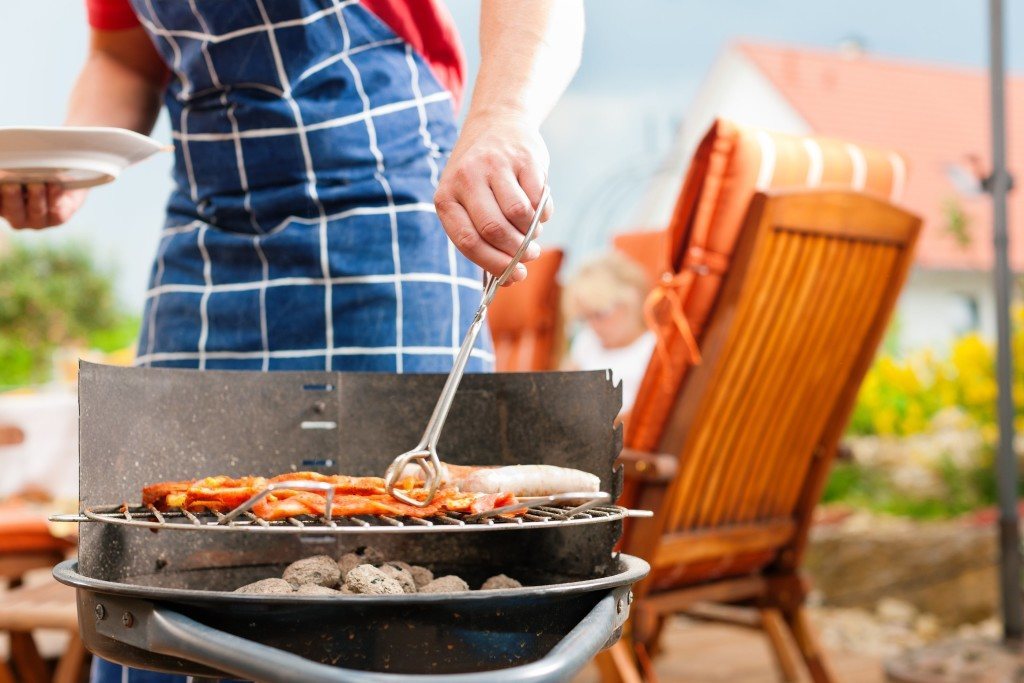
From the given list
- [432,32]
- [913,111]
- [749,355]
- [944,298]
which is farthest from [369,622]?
[913,111]

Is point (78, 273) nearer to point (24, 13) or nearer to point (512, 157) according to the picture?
point (24, 13)

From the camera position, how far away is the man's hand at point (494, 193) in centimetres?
98

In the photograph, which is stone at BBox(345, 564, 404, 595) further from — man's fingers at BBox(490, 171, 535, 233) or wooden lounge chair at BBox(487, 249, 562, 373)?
wooden lounge chair at BBox(487, 249, 562, 373)

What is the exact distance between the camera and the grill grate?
0.91 meters

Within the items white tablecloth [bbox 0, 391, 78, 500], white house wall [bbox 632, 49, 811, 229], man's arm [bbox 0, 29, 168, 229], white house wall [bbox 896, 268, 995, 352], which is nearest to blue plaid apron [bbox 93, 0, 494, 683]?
man's arm [bbox 0, 29, 168, 229]

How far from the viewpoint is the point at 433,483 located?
992 millimetres

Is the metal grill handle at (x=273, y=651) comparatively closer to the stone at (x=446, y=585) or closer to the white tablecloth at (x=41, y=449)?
the stone at (x=446, y=585)

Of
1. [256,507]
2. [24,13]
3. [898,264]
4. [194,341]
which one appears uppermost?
[24,13]

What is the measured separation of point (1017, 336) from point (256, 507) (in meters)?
4.01

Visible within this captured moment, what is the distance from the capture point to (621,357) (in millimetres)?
4426

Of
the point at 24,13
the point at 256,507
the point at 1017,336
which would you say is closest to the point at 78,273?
the point at 24,13

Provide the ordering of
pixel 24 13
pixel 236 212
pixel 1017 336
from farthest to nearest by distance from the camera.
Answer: pixel 24 13 < pixel 1017 336 < pixel 236 212

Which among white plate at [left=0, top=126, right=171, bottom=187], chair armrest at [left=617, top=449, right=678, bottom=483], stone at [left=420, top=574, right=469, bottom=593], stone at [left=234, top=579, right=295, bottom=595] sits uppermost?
white plate at [left=0, top=126, right=171, bottom=187]

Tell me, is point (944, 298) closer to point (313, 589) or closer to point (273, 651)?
point (313, 589)
